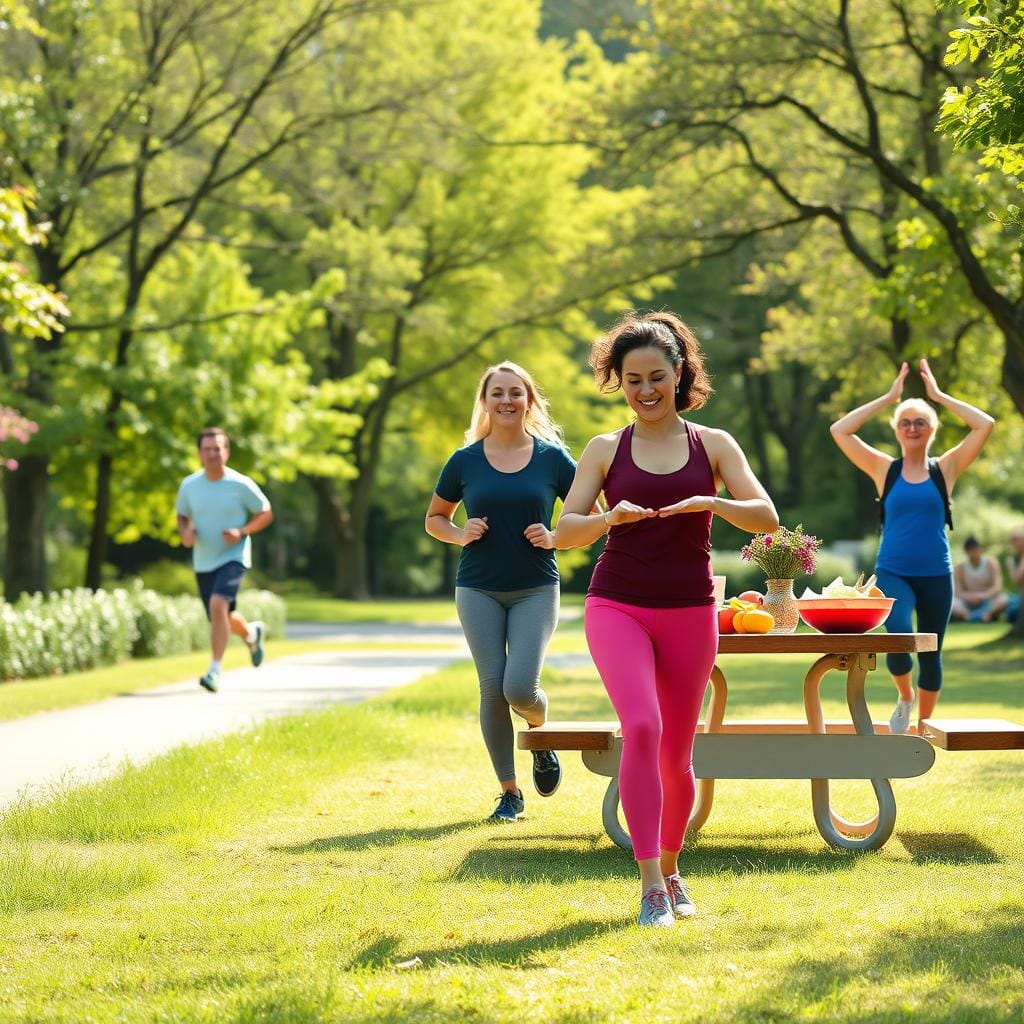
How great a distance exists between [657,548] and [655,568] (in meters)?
0.07

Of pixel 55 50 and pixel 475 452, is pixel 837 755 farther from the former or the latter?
pixel 55 50

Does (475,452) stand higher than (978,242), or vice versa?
(978,242)

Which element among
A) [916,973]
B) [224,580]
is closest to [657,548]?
[916,973]

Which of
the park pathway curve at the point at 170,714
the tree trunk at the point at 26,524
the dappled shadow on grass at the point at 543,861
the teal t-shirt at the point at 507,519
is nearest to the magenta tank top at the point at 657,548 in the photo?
the dappled shadow on grass at the point at 543,861

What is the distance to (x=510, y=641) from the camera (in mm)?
7945

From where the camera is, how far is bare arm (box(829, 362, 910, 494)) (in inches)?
357

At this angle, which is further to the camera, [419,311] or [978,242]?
[419,311]

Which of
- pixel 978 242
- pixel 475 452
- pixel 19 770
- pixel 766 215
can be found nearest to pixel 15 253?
pixel 766 215

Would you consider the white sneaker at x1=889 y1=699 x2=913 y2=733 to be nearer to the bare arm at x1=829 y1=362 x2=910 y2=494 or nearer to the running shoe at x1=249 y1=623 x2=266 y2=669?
the bare arm at x1=829 y1=362 x2=910 y2=494

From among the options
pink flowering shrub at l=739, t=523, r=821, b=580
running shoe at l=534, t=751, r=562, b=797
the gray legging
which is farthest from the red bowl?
running shoe at l=534, t=751, r=562, b=797

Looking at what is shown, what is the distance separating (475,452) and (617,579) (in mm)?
2451

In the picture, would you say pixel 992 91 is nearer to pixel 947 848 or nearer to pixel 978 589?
pixel 947 848

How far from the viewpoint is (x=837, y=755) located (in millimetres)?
7312

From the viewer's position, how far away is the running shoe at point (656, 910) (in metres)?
5.46
